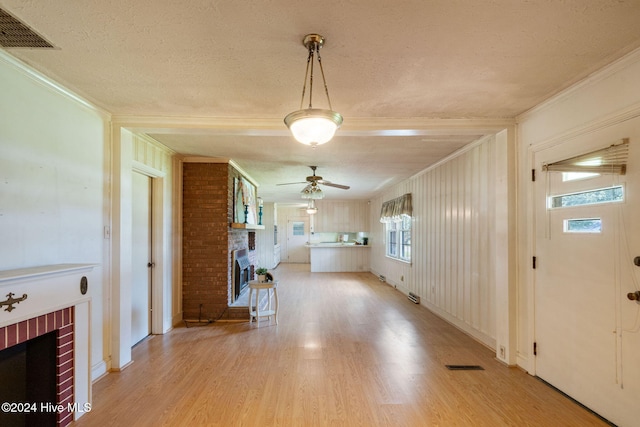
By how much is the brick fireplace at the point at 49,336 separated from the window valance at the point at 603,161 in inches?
147

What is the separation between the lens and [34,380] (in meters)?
2.01

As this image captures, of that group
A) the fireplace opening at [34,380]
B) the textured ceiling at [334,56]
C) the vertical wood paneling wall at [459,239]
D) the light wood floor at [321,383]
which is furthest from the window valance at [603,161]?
the fireplace opening at [34,380]

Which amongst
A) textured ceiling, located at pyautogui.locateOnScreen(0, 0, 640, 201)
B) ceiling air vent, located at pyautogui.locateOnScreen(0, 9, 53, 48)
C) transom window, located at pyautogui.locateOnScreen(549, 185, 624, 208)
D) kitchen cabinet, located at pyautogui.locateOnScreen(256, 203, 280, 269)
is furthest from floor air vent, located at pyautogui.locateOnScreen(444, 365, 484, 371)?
kitchen cabinet, located at pyautogui.locateOnScreen(256, 203, 280, 269)

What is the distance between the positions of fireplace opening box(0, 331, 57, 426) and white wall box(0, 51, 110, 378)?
0.47m

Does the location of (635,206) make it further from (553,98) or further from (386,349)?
(386,349)

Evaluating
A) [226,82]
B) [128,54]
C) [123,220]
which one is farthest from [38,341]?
[226,82]

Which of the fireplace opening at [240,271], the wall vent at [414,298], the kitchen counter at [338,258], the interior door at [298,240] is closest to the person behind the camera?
the fireplace opening at [240,271]

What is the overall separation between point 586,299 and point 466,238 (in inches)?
71.3

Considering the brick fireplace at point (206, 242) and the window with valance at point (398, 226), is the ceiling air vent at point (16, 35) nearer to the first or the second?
the brick fireplace at point (206, 242)

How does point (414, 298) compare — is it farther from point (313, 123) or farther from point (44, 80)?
point (44, 80)

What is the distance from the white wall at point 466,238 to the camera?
316cm

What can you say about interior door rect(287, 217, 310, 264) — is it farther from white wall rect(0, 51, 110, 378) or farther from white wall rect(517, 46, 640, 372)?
white wall rect(517, 46, 640, 372)

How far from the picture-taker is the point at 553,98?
8.44 feet

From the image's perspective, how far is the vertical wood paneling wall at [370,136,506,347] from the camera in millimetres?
3561
